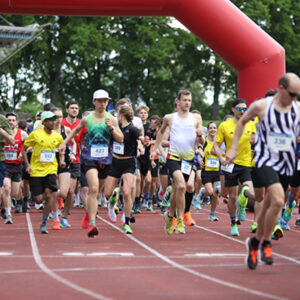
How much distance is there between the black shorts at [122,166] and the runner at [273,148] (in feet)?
12.1

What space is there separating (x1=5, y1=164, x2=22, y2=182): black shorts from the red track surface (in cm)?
220

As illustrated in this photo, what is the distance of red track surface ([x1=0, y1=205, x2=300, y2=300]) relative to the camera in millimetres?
6281

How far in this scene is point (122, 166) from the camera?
1133 cm

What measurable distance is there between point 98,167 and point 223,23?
5.64 meters

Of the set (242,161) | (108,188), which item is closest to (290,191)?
(242,161)

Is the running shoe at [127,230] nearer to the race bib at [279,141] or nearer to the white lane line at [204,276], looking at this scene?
the white lane line at [204,276]

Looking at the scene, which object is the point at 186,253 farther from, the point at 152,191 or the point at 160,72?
the point at 160,72

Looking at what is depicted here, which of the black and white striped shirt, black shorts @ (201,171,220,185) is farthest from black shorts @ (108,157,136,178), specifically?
the black and white striped shirt

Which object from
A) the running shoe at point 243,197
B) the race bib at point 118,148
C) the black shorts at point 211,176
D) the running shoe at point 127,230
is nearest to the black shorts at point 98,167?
the race bib at point 118,148

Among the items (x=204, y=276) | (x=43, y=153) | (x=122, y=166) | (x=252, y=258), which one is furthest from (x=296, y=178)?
(x=204, y=276)

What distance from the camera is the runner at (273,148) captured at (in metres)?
7.58

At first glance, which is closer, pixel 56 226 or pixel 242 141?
pixel 242 141

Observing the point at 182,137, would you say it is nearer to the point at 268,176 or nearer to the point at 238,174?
the point at 238,174

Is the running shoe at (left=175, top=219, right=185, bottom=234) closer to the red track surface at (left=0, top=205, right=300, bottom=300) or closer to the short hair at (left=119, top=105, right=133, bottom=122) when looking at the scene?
the red track surface at (left=0, top=205, right=300, bottom=300)
